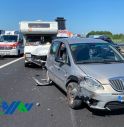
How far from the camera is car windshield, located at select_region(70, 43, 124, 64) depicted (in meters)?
8.32

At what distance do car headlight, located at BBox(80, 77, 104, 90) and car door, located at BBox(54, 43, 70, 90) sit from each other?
41.6 inches

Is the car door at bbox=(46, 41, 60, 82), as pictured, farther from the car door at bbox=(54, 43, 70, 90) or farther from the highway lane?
the highway lane

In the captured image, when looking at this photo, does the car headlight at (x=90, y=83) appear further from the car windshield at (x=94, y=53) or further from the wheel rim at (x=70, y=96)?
the car windshield at (x=94, y=53)

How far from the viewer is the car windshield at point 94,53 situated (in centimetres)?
832

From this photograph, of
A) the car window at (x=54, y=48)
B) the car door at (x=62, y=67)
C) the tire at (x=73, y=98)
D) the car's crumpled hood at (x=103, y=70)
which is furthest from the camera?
the car window at (x=54, y=48)

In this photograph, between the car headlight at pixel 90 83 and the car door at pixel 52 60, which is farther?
the car door at pixel 52 60

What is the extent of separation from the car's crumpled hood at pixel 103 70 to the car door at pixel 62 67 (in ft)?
2.39

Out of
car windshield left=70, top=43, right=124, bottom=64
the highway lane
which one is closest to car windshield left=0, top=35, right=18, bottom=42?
the highway lane

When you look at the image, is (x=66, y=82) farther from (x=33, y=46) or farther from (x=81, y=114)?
(x=33, y=46)

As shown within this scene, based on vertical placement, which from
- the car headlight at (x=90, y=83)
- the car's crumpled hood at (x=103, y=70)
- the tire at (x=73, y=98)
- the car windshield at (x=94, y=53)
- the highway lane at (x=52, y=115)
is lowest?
the highway lane at (x=52, y=115)

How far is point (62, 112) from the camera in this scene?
7500 millimetres

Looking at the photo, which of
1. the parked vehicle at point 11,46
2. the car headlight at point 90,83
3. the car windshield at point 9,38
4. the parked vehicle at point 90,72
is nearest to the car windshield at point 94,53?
the parked vehicle at point 90,72
